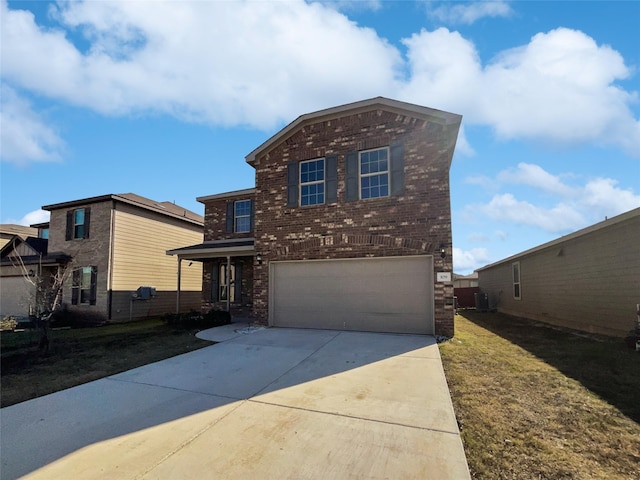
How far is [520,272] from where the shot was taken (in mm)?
16422

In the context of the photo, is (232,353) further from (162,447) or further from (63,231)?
(63,231)

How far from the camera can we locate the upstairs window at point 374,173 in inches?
399

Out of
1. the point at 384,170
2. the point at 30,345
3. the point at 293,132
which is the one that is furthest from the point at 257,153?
the point at 30,345

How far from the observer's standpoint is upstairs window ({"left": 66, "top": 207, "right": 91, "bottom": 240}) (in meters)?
15.6

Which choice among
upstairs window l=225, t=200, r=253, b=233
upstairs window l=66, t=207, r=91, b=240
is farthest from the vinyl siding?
upstairs window l=225, t=200, r=253, b=233

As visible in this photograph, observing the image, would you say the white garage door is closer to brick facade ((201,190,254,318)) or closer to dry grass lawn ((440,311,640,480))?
dry grass lawn ((440,311,640,480))

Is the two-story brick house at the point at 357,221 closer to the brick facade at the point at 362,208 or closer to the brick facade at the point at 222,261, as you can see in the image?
the brick facade at the point at 362,208

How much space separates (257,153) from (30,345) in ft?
28.5

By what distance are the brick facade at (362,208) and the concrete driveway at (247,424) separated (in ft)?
12.4

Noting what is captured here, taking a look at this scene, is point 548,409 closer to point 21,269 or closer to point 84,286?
point 84,286

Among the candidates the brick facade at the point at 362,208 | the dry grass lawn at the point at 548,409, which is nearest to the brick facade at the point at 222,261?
the brick facade at the point at 362,208

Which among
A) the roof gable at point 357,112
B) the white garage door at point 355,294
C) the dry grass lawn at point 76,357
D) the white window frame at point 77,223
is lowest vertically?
the dry grass lawn at point 76,357

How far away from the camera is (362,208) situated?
1020 centimetres

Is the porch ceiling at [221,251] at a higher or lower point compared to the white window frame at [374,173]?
lower
